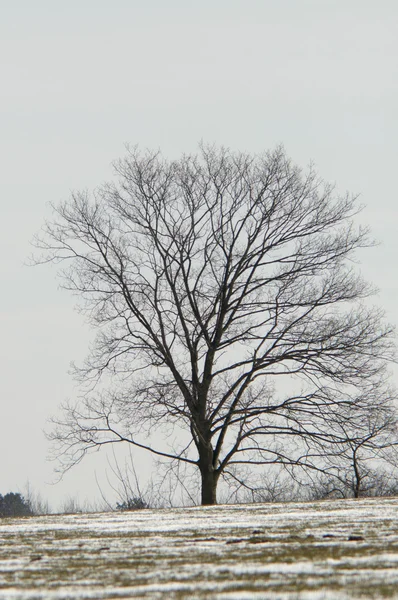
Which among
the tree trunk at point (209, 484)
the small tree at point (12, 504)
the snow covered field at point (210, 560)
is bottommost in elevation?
the snow covered field at point (210, 560)

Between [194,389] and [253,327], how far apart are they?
2.27m

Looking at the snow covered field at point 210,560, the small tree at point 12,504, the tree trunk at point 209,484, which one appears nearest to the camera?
the snow covered field at point 210,560

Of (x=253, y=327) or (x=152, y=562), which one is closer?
(x=152, y=562)

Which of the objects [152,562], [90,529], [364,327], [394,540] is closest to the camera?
[152,562]

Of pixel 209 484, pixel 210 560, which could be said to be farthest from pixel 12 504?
pixel 210 560

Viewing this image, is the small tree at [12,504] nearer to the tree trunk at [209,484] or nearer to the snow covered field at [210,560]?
the tree trunk at [209,484]

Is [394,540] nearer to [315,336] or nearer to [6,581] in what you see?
[6,581]

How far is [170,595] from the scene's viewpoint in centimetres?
434

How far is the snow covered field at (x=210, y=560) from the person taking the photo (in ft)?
14.7

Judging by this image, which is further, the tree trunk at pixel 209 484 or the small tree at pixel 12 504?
the small tree at pixel 12 504

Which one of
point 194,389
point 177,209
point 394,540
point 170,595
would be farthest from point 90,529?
point 177,209

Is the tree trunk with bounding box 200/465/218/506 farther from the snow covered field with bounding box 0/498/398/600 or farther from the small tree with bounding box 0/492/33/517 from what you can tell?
the small tree with bounding box 0/492/33/517

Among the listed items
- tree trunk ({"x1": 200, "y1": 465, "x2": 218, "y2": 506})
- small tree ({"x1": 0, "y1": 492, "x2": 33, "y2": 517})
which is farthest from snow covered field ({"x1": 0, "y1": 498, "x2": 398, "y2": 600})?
small tree ({"x1": 0, "y1": 492, "x2": 33, "y2": 517})

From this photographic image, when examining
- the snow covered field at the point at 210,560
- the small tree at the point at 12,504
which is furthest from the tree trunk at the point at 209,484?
the small tree at the point at 12,504
